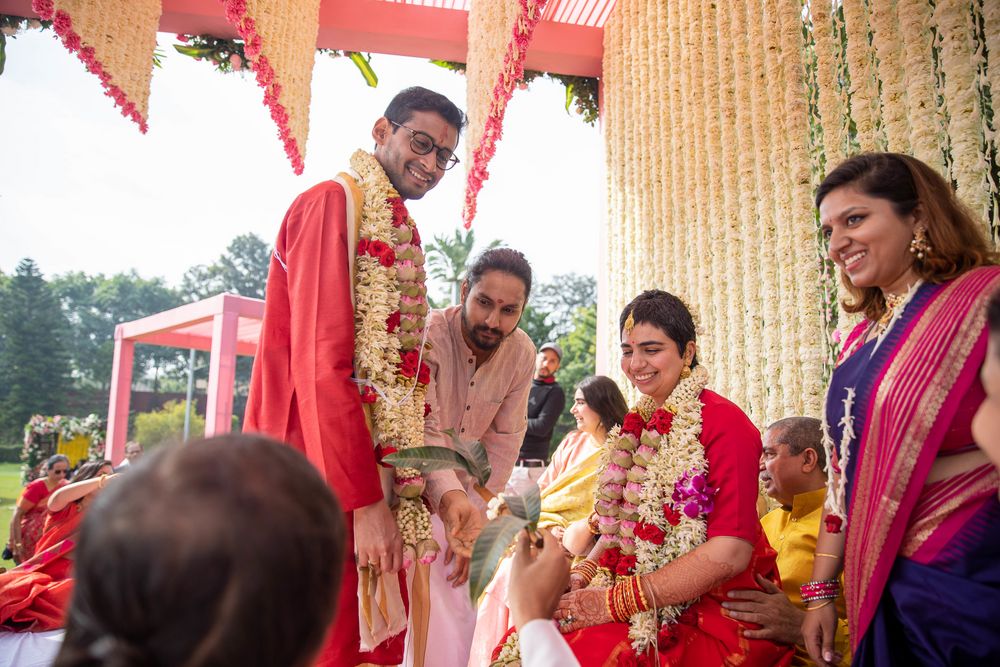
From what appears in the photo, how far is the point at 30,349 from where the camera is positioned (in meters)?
29.9

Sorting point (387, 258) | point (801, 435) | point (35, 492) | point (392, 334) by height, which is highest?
point (387, 258)

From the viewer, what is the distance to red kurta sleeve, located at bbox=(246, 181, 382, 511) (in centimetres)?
181

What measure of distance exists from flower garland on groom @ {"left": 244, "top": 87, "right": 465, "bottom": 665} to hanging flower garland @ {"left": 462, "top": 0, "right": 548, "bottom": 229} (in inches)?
90.0

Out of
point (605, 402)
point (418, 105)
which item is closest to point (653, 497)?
point (418, 105)

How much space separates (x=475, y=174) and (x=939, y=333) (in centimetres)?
482

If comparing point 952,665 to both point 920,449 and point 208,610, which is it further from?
point 208,610

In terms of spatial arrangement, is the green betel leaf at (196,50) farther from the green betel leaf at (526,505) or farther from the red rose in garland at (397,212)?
the green betel leaf at (526,505)

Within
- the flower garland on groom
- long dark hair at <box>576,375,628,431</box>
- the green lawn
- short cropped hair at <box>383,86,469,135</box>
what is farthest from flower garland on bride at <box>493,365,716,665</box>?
the green lawn

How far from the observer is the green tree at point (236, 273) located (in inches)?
2208

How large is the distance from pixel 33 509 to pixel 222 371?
2.50 m

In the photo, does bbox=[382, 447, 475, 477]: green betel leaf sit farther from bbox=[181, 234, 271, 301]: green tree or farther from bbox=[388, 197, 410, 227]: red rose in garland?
bbox=[181, 234, 271, 301]: green tree

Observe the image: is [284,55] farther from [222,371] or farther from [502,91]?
[222,371]

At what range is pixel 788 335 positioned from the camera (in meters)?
3.69

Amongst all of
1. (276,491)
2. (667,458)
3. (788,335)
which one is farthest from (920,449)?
(788,335)
